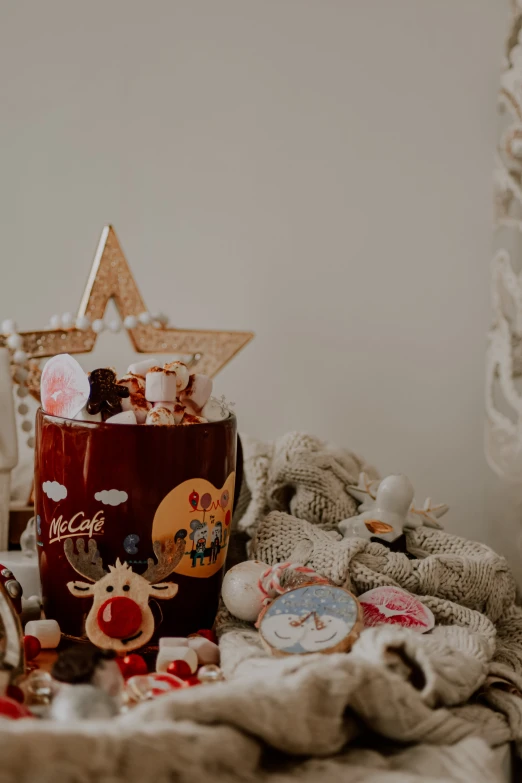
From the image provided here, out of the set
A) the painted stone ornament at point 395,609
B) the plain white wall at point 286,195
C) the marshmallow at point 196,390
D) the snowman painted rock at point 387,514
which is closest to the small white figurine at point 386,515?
the snowman painted rock at point 387,514

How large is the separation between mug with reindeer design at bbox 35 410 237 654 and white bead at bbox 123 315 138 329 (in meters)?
0.36

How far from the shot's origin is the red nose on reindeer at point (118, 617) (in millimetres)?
582

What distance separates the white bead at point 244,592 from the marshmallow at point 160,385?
0.15 meters

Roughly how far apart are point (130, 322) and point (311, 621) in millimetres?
517

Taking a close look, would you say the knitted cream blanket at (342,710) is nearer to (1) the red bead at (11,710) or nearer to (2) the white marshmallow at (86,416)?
(1) the red bead at (11,710)

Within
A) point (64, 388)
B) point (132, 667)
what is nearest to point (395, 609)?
point (132, 667)

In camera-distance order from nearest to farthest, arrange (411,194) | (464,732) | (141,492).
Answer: (464,732) → (141,492) → (411,194)

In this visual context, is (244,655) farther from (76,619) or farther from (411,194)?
(411,194)

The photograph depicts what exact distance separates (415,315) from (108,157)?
1.76ft

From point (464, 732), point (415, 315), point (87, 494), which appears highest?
point (415, 315)

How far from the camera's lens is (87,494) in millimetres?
586

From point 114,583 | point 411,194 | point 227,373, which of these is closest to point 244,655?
point 114,583

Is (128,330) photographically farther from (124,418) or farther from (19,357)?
(124,418)

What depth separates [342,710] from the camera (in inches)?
17.0
